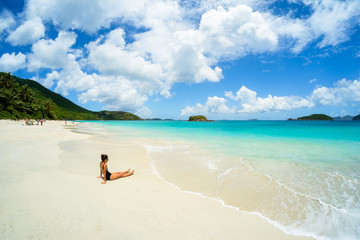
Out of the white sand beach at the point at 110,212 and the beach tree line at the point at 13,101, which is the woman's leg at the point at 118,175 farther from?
the beach tree line at the point at 13,101

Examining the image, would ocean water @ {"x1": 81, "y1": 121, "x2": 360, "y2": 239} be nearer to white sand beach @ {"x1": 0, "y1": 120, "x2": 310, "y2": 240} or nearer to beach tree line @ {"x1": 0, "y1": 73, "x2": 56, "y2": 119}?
white sand beach @ {"x1": 0, "y1": 120, "x2": 310, "y2": 240}

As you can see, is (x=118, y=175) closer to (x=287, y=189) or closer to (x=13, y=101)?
(x=287, y=189)

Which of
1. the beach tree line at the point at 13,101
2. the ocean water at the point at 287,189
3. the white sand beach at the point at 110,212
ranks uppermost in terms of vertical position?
the beach tree line at the point at 13,101

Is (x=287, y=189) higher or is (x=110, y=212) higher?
(x=110, y=212)

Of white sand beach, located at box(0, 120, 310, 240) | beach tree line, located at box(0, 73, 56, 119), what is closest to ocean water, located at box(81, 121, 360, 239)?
white sand beach, located at box(0, 120, 310, 240)

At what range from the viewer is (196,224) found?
4.36m

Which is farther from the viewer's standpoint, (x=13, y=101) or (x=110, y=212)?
(x=13, y=101)

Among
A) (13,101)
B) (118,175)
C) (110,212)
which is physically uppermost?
(13,101)

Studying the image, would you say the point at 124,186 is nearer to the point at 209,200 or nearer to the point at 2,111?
the point at 209,200

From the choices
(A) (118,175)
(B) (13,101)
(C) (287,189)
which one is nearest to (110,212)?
(A) (118,175)

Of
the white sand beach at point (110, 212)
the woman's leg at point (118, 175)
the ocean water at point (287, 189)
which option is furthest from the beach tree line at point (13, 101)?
the ocean water at point (287, 189)

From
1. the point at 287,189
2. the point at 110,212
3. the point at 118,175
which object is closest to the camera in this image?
the point at 110,212

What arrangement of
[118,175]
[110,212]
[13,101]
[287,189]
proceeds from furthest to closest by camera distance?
[13,101], [118,175], [287,189], [110,212]

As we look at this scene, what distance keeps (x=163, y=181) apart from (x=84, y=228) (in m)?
4.13
